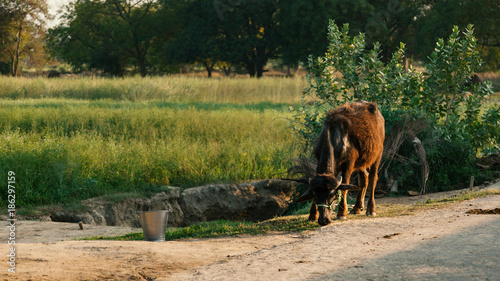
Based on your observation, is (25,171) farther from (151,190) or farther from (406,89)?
(406,89)

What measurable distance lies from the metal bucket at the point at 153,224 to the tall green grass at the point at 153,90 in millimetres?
19611

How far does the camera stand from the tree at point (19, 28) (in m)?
53.0

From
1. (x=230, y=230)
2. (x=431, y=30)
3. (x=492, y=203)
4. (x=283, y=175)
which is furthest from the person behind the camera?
(x=431, y=30)

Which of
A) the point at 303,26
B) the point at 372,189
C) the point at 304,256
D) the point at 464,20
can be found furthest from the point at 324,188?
the point at 303,26

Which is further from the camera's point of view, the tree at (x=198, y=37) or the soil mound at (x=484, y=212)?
the tree at (x=198, y=37)

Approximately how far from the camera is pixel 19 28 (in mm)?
54000

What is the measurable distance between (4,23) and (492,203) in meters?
53.0

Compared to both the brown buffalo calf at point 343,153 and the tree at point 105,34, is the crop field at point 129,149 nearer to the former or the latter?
the brown buffalo calf at point 343,153

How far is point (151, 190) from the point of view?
41.0 ft

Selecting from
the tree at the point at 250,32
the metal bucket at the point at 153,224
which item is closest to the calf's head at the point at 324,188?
the metal bucket at the point at 153,224

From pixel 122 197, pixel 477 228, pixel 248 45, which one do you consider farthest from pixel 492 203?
pixel 248 45

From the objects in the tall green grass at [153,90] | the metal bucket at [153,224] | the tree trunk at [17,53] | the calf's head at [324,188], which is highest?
the tree trunk at [17,53]

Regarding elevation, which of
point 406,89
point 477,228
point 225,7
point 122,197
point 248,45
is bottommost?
point 122,197

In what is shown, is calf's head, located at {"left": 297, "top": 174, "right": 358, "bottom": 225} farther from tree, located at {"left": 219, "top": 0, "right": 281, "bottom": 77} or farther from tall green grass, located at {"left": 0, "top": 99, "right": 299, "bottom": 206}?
tree, located at {"left": 219, "top": 0, "right": 281, "bottom": 77}
